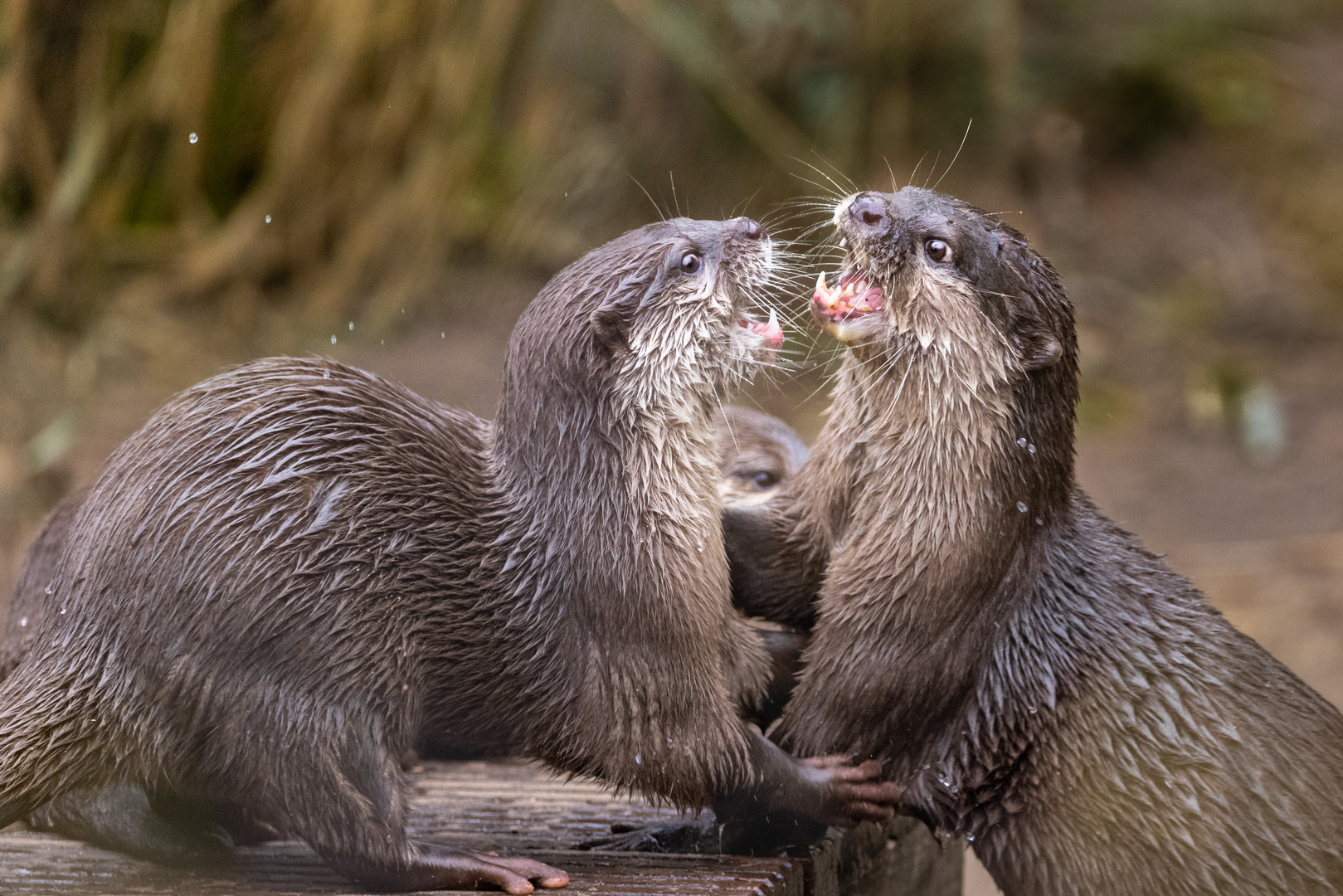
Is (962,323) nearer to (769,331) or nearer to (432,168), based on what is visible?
(769,331)

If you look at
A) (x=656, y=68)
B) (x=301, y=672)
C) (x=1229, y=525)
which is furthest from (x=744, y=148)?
(x=301, y=672)

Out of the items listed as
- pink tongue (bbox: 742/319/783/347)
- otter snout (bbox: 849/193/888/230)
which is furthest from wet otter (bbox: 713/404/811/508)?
otter snout (bbox: 849/193/888/230)

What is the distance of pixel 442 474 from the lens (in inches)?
75.0

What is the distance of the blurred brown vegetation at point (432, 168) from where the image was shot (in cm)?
455

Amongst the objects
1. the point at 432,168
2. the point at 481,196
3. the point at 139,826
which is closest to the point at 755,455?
the point at 139,826

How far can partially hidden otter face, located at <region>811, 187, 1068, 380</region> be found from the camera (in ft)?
6.46

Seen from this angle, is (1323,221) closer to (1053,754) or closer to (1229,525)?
(1229,525)

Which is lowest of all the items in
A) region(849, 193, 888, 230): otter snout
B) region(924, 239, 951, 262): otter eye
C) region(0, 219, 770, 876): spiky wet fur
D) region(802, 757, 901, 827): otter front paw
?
region(802, 757, 901, 827): otter front paw


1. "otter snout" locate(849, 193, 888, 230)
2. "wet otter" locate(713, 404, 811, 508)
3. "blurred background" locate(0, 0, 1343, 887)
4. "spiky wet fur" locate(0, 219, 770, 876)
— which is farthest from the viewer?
"blurred background" locate(0, 0, 1343, 887)

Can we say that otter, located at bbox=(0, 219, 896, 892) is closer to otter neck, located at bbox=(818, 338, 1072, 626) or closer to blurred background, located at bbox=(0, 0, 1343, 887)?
otter neck, located at bbox=(818, 338, 1072, 626)

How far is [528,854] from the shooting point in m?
2.07

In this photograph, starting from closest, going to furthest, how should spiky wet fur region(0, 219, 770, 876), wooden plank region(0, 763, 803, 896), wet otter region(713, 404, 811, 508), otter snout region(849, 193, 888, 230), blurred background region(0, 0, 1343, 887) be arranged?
spiky wet fur region(0, 219, 770, 876) < wooden plank region(0, 763, 803, 896) < otter snout region(849, 193, 888, 230) < wet otter region(713, 404, 811, 508) < blurred background region(0, 0, 1343, 887)

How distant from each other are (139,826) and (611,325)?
91 centimetres

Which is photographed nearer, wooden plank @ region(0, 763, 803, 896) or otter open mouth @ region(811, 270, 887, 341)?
wooden plank @ region(0, 763, 803, 896)
